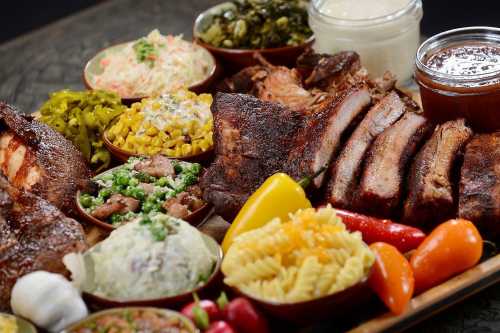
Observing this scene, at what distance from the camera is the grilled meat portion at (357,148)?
21.0 ft

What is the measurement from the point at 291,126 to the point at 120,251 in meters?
1.98

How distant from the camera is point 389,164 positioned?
6406 mm

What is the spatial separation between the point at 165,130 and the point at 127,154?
1.29 feet

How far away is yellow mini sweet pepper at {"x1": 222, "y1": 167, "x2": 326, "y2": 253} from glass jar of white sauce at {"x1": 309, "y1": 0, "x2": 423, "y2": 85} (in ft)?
8.72

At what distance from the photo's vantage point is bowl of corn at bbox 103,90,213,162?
7285 mm

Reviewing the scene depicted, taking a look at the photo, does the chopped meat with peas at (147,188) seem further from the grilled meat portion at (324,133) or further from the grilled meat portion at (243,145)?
the grilled meat portion at (324,133)

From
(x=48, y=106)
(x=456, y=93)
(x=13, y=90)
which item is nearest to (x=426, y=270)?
(x=456, y=93)

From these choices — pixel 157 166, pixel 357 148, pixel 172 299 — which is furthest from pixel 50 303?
pixel 357 148

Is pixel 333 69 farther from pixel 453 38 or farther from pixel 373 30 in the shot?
pixel 453 38

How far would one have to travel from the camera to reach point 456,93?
22.6 feet

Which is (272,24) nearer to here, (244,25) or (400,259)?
(244,25)

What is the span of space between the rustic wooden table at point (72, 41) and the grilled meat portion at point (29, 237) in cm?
372

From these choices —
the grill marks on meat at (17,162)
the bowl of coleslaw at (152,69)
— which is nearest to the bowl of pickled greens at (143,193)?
the grill marks on meat at (17,162)

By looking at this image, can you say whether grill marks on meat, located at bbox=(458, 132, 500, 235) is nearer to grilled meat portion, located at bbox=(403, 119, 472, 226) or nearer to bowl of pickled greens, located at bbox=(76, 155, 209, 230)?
grilled meat portion, located at bbox=(403, 119, 472, 226)
